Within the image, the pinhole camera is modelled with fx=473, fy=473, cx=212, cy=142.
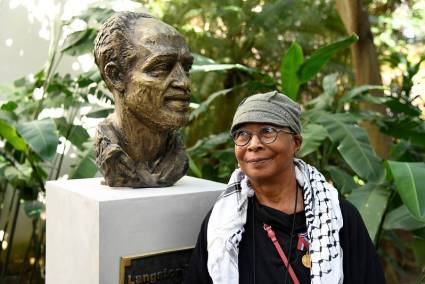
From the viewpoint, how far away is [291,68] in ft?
10.8

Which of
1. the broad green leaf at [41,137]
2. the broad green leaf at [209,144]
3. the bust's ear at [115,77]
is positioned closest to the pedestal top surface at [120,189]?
the broad green leaf at [41,137]

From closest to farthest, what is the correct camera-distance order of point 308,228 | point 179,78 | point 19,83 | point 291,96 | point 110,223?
point 308,228
point 110,223
point 179,78
point 291,96
point 19,83

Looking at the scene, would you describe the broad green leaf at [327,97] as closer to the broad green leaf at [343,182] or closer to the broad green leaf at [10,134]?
the broad green leaf at [343,182]

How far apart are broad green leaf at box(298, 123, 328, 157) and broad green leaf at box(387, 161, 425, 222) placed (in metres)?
0.65

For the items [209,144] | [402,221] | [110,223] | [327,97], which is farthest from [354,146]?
[110,223]

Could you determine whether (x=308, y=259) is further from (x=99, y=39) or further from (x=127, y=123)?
(x=99, y=39)

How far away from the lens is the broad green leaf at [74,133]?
148 inches

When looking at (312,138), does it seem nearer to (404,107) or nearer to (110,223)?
(404,107)

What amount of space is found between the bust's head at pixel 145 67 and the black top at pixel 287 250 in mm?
743

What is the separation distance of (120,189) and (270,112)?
0.94 meters

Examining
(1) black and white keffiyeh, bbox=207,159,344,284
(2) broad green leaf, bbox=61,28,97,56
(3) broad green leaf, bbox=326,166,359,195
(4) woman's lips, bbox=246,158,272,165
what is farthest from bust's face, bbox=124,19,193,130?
(3) broad green leaf, bbox=326,166,359,195

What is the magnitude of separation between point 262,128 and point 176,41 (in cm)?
82

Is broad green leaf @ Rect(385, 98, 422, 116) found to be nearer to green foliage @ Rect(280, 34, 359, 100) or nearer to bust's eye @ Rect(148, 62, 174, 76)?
green foliage @ Rect(280, 34, 359, 100)

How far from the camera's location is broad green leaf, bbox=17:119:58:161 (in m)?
2.78
